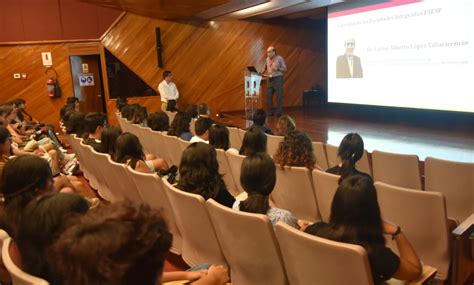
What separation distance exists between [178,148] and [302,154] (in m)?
1.68

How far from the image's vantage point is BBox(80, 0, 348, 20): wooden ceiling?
7703 millimetres

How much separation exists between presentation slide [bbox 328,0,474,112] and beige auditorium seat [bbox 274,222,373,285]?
18.6ft

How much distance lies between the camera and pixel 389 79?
291 inches

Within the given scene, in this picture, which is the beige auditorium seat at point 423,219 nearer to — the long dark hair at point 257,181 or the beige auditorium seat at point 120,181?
the long dark hair at point 257,181

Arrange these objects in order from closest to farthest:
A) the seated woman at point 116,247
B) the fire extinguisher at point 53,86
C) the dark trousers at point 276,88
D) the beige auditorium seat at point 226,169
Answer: the seated woman at point 116,247
the beige auditorium seat at point 226,169
the dark trousers at point 276,88
the fire extinguisher at point 53,86

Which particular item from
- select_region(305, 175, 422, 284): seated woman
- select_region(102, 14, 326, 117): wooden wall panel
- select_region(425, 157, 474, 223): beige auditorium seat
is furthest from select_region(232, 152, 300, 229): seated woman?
select_region(102, 14, 326, 117): wooden wall panel

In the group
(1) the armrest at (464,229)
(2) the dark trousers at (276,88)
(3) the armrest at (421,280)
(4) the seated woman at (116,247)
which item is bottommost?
(3) the armrest at (421,280)

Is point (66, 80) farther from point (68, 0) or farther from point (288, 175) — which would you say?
point (288, 175)

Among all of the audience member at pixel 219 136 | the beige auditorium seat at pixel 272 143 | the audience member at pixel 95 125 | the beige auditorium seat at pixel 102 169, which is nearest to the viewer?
the beige auditorium seat at pixel 102 169

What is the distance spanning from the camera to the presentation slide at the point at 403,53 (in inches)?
243

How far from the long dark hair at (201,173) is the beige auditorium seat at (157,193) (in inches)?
8.1

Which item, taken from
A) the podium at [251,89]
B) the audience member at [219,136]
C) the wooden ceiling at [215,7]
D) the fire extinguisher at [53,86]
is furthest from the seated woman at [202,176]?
the fire extinguisher at [53,86]

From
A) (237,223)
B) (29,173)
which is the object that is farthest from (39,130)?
(237,223)

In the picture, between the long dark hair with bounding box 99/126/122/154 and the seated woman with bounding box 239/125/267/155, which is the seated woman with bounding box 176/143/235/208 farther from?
the long dark hair with bounding box 99/126/122/154
